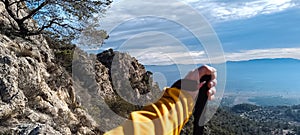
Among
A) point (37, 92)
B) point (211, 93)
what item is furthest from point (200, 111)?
point (37, 92)

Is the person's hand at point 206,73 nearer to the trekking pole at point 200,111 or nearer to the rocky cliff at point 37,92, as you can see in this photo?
the trekking pole at point 200,111

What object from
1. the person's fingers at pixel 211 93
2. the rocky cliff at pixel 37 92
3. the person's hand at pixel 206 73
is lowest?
the rocky cliff at pixel 37 92

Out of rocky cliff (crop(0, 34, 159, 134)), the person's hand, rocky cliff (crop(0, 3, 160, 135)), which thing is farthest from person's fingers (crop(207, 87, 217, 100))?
rocky cliff (crop(0, 34, 159, 134))

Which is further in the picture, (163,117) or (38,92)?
(38,92)

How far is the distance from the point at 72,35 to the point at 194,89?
14378mm

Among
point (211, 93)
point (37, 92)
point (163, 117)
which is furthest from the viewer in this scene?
point (37, 92)

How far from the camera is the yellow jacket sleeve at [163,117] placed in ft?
3.67

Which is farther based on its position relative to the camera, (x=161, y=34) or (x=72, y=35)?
(x=72, y=35)

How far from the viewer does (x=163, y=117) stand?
1.22 metres

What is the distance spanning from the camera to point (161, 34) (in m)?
2.18

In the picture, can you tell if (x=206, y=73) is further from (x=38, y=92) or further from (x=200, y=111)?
(x=38, y=92)

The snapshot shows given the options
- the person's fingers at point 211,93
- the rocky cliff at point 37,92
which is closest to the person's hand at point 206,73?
the person's fingers at point 211,93

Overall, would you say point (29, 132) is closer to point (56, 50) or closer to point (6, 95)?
point (6, 95)

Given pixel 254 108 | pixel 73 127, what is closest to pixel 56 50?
pixel 73 127
